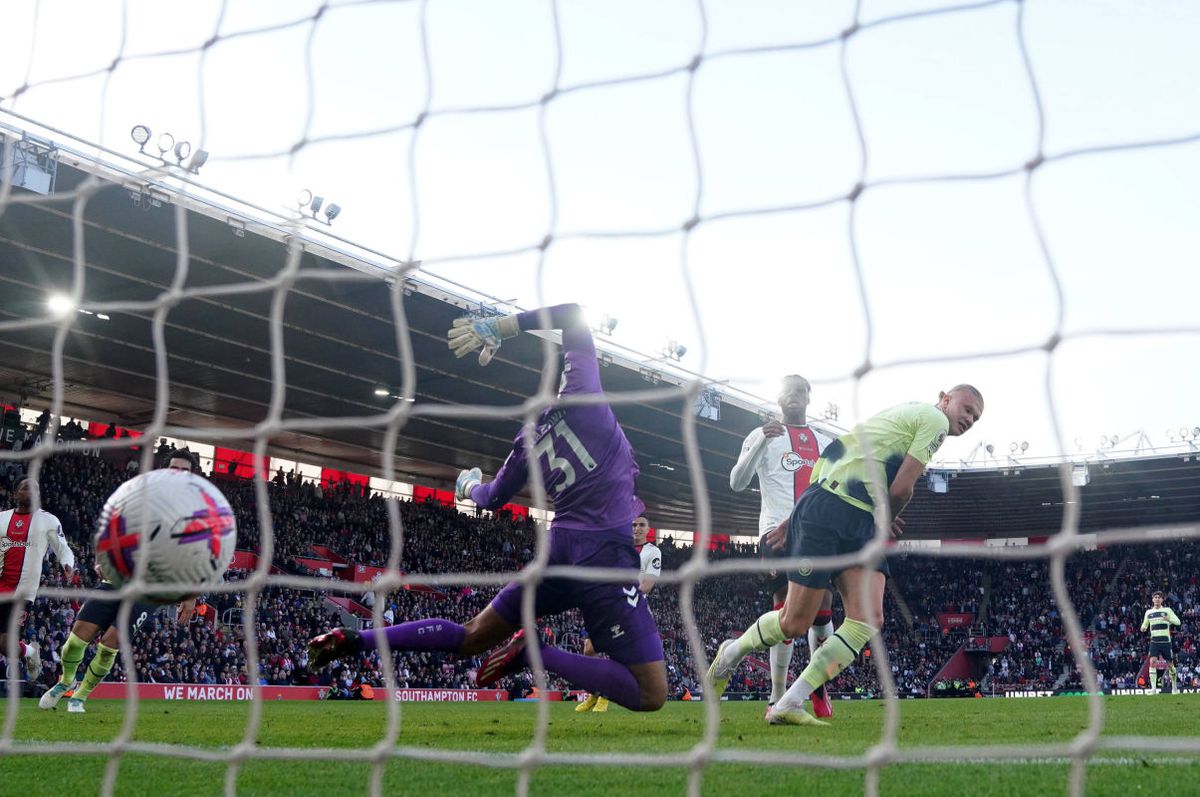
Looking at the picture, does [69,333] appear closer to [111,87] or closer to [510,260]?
[111,87]

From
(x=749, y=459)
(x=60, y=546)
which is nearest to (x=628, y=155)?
(x=749, y=459)

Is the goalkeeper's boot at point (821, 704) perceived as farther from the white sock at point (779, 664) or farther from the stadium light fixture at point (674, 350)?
the stadium light fixture at point (674, 350)

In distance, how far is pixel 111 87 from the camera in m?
5.20

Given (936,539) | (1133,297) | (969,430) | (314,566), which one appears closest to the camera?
(1133,297)

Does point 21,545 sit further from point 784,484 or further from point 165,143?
point 165,143

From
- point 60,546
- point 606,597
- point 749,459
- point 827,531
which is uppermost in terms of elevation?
point 749,459

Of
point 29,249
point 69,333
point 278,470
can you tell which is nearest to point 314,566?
point 278,470

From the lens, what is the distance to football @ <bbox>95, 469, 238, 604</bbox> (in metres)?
3.83

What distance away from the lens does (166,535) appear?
3.84m

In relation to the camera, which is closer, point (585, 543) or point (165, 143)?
point (585, 543)

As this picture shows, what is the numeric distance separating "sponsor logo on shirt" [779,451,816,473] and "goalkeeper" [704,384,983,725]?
5.98 ft

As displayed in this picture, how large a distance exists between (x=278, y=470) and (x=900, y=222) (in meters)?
28.6

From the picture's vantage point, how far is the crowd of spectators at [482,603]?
68.0 ft

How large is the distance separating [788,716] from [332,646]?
278cm
